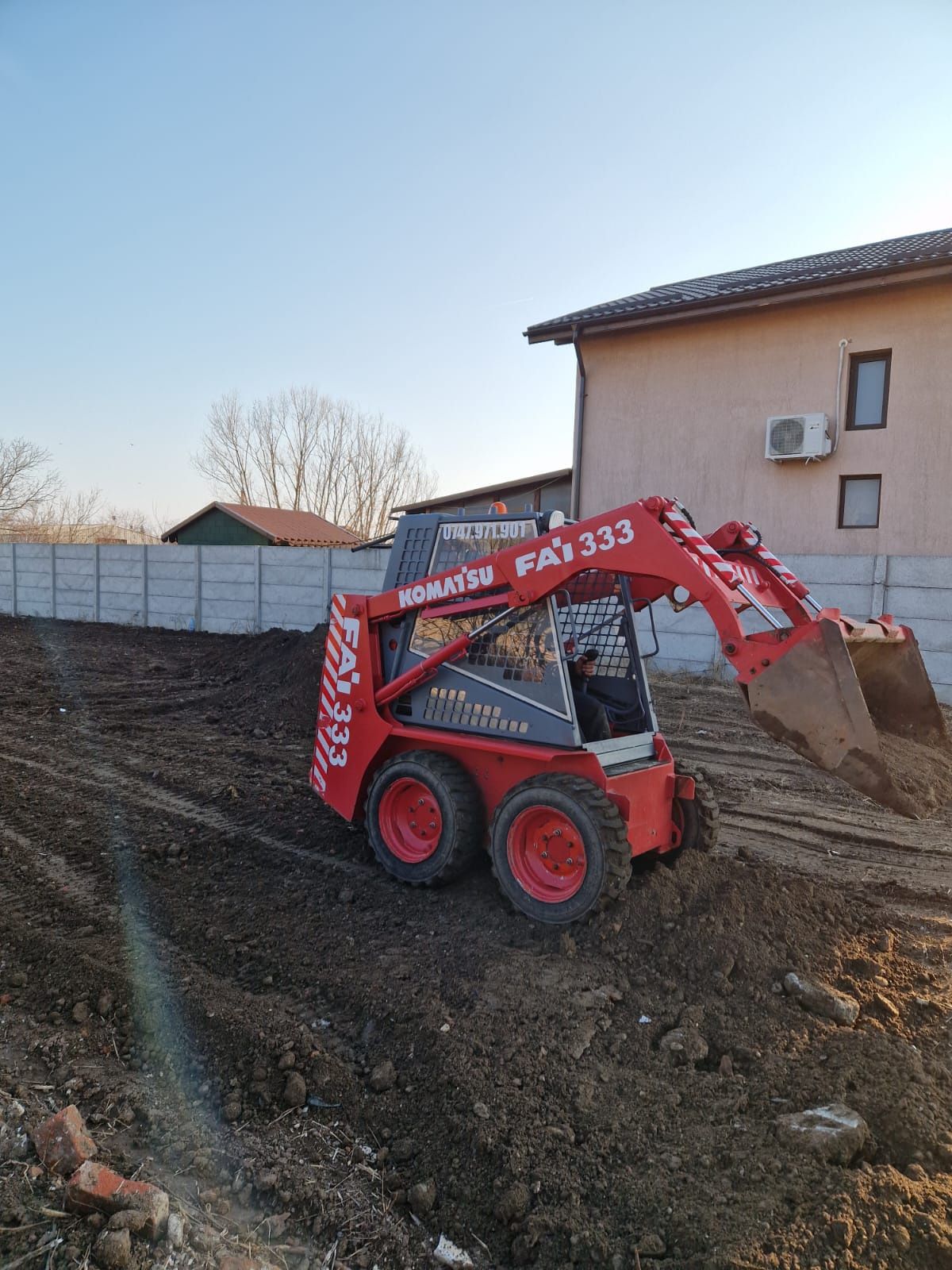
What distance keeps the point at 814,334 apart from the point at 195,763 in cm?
1228

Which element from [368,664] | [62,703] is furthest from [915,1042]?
[62,703]

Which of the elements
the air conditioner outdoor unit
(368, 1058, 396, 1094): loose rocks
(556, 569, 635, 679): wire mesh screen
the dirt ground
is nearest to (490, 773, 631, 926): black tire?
the dirt ground

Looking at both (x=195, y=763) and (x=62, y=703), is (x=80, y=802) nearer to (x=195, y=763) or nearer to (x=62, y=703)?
(x=195, y=763)

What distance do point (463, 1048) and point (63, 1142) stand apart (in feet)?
4.70

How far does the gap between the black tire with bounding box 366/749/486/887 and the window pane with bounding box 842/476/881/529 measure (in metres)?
11.6

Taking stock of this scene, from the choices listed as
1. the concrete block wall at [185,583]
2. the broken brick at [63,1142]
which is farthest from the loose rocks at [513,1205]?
the concrete block wall at [185,583]

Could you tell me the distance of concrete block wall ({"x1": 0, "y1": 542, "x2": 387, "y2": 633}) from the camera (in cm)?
1636

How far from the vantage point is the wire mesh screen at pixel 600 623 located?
507cm

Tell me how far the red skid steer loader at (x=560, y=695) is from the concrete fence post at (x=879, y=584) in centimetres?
601

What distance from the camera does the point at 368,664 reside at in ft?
16.7

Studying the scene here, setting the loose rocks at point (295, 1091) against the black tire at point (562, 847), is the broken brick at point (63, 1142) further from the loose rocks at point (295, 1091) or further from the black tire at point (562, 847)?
the black tire at point (562, 847)

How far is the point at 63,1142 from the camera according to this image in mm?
2539

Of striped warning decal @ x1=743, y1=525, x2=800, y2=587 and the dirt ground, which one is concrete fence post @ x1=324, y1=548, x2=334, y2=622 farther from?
striped warning decal @ x1=743, y1=525, x2=800, y2=587

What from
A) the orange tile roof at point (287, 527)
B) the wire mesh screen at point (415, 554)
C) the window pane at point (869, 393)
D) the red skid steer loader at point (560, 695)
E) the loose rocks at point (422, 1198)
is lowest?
the loose rocks at point (422, 1198)
